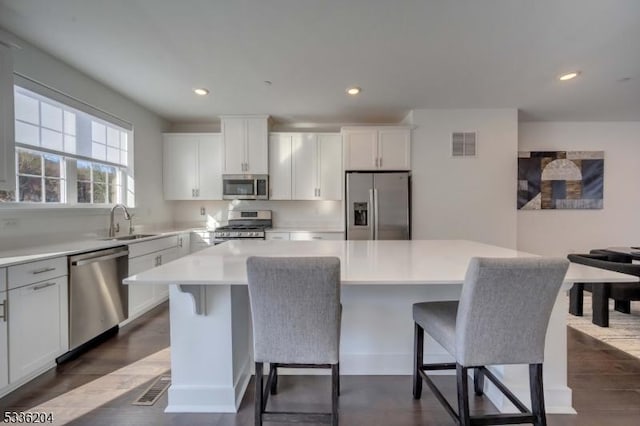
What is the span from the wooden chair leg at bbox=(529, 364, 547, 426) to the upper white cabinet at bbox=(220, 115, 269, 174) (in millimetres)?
3653

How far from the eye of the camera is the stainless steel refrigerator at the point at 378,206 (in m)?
3.87

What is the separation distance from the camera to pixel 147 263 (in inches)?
122

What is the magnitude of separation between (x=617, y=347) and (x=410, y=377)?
6.43 ft

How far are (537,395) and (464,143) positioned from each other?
3.40 metres

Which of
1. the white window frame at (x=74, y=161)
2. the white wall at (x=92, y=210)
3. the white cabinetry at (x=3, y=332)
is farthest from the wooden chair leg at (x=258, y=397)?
the white window frame at (x=74, y=161)

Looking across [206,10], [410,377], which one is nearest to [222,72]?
[206,10]

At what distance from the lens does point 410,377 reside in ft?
6.41

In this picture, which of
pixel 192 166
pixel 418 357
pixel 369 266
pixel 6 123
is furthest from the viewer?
pixel 192 166

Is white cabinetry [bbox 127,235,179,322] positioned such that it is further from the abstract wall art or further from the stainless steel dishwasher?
the abstract wall art

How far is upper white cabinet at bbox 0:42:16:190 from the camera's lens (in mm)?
2043

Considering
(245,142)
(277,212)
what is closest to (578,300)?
(277,212)

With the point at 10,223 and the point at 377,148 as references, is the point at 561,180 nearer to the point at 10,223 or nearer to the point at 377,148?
the point at 377,148

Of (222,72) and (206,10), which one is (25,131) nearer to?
(222,72)

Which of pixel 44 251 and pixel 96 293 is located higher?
pixel 44 251
